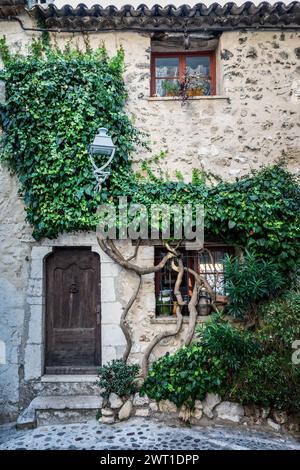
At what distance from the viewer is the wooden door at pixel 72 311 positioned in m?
5.10

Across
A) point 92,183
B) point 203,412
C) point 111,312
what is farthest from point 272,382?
point 92,183

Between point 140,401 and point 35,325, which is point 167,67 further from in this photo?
point 140,401

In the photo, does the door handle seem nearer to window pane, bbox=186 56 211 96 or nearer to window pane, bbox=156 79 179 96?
window pane, bbox=156 79 179 96

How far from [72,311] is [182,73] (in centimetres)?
429

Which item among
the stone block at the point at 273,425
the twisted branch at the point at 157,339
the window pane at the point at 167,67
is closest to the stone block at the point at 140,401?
the twisted branch at the point at 157,339

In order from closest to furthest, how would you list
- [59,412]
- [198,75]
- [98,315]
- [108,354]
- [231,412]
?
[231,412], [59,412], [108,354], [98,315], [198,75]

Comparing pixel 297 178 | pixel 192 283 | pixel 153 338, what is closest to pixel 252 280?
pixel 192 283

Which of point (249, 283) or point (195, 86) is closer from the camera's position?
point (249, 283)

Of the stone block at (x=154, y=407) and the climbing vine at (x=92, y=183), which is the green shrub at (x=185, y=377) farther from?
the climbing vine at (x=92, y=183)

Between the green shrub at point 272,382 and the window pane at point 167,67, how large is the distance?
466 cm

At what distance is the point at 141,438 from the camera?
3.97m

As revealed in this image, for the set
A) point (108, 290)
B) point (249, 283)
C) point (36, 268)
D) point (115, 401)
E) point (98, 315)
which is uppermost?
point (36, 268)

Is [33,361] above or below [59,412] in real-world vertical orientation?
above
